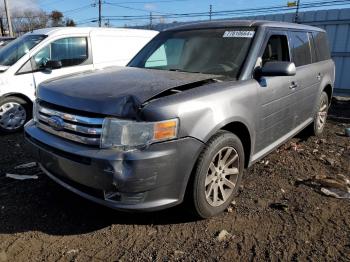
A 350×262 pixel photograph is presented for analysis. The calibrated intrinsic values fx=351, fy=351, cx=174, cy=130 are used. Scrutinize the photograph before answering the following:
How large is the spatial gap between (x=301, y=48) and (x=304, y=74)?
0.39 m

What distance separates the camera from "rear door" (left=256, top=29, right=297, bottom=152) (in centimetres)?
378

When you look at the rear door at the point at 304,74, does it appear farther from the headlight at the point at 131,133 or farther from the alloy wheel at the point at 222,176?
the headlight at the point at 131,133

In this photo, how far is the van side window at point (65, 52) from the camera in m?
6.71

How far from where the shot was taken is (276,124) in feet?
13.5

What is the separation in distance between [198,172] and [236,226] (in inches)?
27.8

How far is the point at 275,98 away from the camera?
3945mm

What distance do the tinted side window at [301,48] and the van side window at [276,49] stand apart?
0.79ft

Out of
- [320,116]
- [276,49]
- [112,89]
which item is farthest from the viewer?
[320,116]

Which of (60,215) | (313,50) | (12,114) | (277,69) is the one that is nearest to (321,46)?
(313,50)

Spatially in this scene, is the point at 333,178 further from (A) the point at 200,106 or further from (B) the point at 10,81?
(B) the point at 10,81

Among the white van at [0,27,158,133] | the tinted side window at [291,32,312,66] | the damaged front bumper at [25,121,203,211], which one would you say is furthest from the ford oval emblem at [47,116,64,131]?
the white van at [0,27,158,133]

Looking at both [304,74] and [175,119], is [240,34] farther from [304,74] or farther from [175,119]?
[175,119]

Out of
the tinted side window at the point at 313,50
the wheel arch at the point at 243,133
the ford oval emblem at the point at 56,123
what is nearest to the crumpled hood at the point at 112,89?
the ford oval emblem at the point at 56,123

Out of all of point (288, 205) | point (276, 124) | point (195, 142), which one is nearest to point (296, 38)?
point (276, 124)
